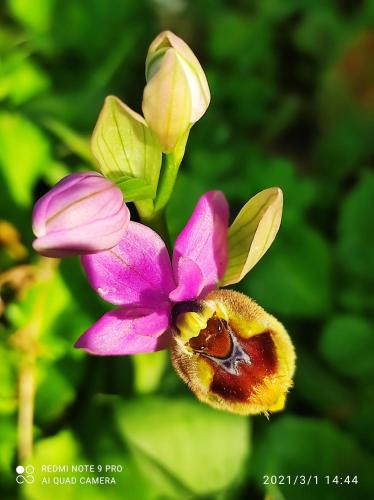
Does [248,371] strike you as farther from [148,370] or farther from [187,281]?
[148,370]

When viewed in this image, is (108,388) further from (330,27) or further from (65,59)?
(330,27)

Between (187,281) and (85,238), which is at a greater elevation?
(85,238)

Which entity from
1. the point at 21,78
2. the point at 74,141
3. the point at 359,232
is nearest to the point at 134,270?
the point at 74,141

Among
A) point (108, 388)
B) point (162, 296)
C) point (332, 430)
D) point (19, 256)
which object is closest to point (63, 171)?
point (19, 256)

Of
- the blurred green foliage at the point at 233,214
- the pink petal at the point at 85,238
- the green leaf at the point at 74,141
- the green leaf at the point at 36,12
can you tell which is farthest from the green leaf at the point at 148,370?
the green leaf at the point at 36,12

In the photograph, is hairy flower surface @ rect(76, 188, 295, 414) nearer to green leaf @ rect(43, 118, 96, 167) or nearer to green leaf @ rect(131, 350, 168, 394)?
green leaf @ rect(131, 350, 168, 394)

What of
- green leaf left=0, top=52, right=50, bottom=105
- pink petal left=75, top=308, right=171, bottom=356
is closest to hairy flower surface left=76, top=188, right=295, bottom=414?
pink petal left=75, top=308, right=171, bottom=356
